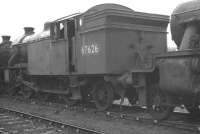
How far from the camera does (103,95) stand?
9492 millimetres

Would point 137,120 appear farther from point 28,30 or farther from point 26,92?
point 28,30

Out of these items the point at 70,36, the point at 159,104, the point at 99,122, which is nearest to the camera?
the point at 159,104

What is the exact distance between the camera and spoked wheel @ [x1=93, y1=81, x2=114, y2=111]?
9.17 m

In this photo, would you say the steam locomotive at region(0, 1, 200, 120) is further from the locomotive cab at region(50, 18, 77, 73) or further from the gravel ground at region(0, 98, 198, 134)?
the gravel ground at region(0, 98, 198, 134)

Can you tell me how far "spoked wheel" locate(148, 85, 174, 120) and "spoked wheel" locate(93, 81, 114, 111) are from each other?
1.55m

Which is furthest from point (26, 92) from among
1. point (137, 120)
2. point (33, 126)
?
point (137, 120)

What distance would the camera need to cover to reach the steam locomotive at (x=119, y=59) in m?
6.97

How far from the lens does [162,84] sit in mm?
7125

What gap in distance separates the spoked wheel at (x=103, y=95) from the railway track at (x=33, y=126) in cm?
182

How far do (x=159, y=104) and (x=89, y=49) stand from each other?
2.92 metres

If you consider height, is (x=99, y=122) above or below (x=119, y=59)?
below

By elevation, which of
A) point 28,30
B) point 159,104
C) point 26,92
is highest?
point 28,30

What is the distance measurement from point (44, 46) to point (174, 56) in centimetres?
629

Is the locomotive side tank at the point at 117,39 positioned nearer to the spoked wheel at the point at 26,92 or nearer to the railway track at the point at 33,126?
the railway track at the point at 33,126
